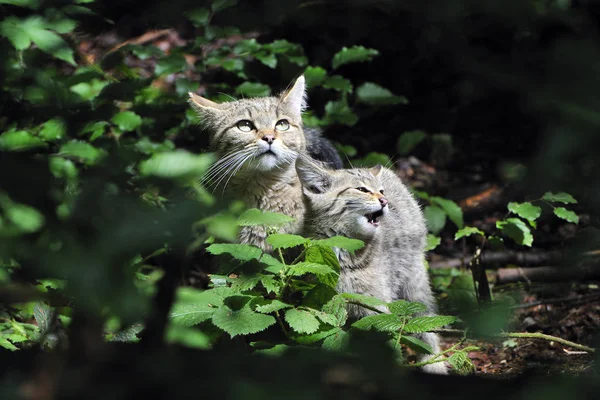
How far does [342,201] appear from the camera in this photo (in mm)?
4195

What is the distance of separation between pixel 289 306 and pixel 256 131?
1881 millimetres

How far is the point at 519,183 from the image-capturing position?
1.14 meters

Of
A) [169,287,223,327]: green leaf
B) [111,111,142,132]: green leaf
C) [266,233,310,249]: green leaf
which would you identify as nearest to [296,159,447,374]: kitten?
[266,233,310,249]: green leaf

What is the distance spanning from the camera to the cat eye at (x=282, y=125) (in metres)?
4.97

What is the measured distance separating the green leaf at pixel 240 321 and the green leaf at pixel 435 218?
2636mm

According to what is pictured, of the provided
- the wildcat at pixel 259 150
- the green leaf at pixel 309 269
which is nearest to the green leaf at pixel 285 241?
the green leaf at pixel 309 269

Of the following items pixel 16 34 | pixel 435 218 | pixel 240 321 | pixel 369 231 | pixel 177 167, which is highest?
pixel 177 167

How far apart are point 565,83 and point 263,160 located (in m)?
3.63

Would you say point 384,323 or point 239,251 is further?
point 239,251

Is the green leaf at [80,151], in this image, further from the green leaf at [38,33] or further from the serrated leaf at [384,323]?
the serrated leaf at [384,323]

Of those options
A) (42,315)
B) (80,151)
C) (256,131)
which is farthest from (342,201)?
(42,315)

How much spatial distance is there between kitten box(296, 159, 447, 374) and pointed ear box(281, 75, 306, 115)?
0.89 m

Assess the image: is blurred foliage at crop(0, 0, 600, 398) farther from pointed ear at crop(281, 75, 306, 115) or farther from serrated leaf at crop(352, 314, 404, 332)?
pointed ear at crop(281, 75, 306, 115)

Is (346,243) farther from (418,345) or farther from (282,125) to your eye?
(282,125)
